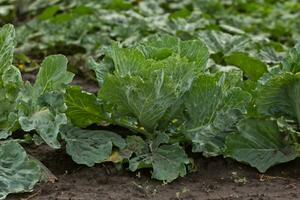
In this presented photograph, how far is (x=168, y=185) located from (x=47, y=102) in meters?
0.64

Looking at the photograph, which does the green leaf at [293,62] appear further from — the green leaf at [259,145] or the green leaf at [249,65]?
the green leaf at [249,65]

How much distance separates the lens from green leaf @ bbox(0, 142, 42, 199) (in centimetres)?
294

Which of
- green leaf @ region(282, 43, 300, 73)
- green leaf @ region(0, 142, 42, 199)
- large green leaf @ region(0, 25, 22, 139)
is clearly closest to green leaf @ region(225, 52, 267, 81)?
green leaf @ region(282, 43, 300, 73)

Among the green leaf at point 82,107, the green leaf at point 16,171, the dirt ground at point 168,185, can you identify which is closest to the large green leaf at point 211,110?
the dirt ground at point 168,185

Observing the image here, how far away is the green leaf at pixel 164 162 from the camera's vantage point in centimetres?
317

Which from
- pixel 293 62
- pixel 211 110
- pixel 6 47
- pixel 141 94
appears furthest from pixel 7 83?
pixel 293 62

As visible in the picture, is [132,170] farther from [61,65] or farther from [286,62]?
[286,62]

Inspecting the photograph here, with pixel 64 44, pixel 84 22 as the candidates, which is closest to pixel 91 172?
pixel 64 44

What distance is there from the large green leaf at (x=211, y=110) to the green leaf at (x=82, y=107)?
1.34ft

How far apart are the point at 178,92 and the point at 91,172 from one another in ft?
1.74

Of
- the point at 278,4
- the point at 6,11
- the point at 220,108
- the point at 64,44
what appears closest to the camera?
the point at 220,108

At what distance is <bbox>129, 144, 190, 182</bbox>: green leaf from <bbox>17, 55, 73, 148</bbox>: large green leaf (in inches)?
15.6

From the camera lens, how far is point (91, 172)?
324 cm

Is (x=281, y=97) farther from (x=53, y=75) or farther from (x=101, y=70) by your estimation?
(x=53, y=75)
